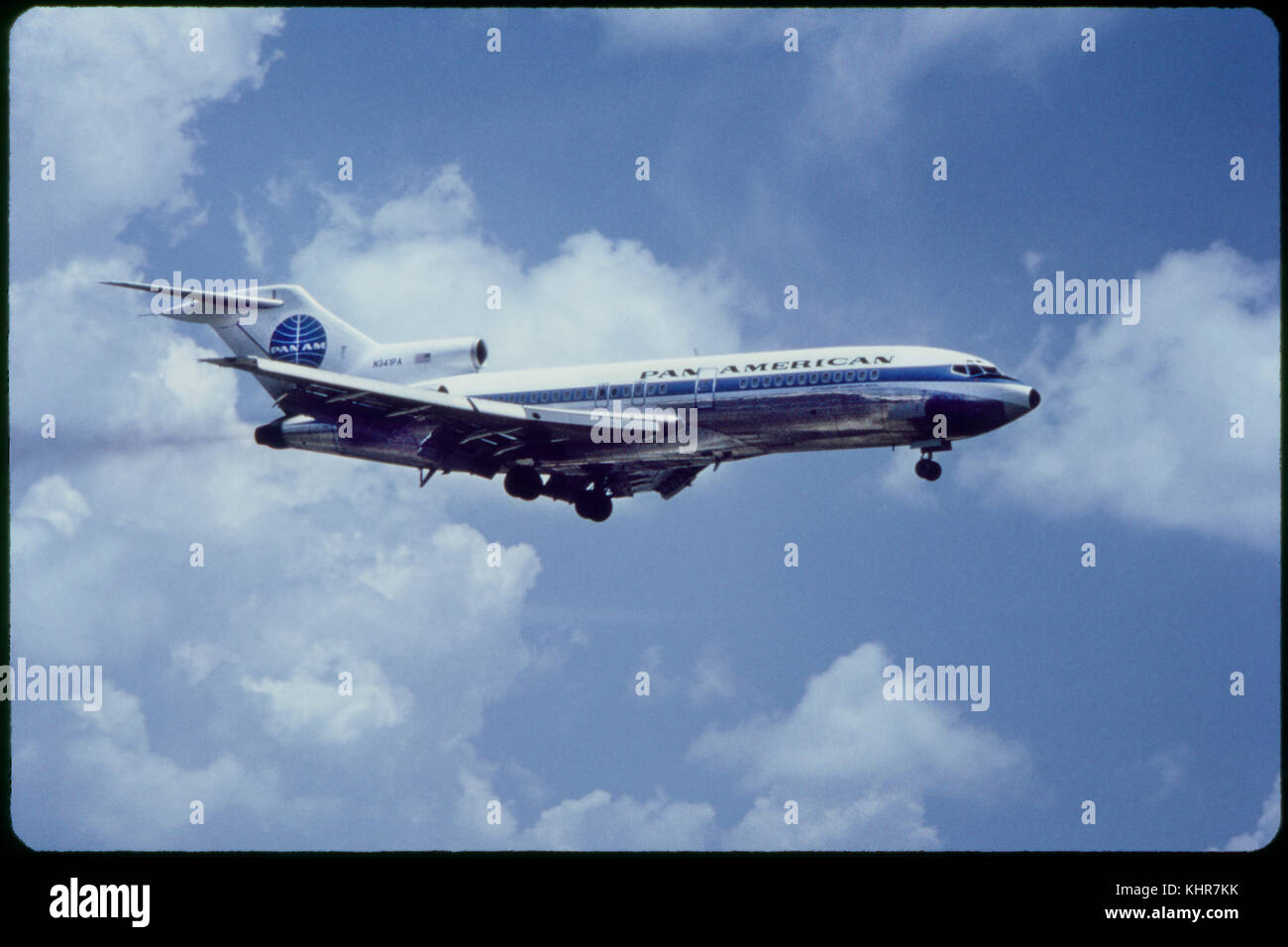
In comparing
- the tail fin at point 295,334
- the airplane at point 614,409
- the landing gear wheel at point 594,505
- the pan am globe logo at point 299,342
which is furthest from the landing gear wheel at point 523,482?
the pan am globe logo at point 299,342

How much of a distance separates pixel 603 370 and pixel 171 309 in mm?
14102

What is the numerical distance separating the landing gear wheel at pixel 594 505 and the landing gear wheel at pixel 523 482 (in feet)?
7.92

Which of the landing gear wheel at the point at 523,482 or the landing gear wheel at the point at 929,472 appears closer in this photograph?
the landing gear wheel at the point at 929,472

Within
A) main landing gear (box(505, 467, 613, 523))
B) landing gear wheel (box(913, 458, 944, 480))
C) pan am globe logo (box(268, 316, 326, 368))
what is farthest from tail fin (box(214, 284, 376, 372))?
landing gear wheel (box(913, 458, 944, 480))

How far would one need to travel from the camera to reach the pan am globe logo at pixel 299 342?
5088 cm

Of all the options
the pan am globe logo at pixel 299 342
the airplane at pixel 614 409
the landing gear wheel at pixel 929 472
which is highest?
the pan am globe logo at pixel 299 342

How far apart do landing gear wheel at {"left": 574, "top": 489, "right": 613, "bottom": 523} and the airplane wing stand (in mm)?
1133

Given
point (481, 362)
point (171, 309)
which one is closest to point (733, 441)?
point (481, 362)

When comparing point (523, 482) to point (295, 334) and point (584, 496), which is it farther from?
point (295, 334)

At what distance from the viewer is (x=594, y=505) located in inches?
1892

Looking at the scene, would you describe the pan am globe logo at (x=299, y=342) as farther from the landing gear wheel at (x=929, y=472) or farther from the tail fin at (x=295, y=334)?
the landing gear wheel at (x=929, y=472)

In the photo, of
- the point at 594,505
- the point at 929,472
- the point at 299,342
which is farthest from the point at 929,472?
the point at 299,342

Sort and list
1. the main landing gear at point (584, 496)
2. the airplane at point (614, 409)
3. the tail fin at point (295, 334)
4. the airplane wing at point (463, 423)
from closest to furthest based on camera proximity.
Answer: the airplane at point (614, 409), the airplane wing at point (463, 423), the main landing gear at point (584, 496), the tail fin at point (295, 334)
